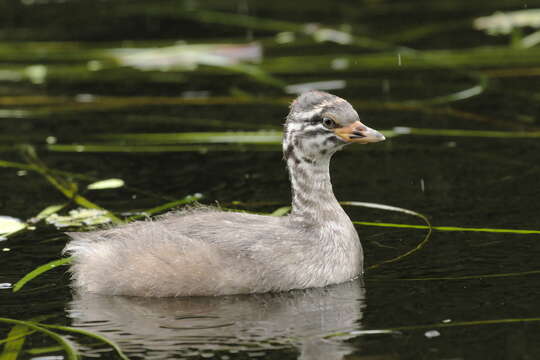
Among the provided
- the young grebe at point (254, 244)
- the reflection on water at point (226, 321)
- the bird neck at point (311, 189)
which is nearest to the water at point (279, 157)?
the reflection on water at point (226, 321)

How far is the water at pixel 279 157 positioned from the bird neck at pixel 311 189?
0.60 m

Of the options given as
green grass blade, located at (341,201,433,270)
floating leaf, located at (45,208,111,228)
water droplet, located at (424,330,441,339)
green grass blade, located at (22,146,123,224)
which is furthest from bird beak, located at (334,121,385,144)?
floating leaf, located at (45,208,111,228)

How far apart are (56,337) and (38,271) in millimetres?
1300

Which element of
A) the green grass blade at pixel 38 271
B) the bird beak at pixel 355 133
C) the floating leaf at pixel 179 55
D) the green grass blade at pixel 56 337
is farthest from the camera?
the floating leaf at pixel 179 55

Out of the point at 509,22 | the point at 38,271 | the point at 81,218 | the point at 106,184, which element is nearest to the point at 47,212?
the point at 81,218

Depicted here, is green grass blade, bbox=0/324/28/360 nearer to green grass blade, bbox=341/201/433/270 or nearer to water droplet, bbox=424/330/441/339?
water droplet, bbox=424/330/441/339

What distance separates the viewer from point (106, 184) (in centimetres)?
1238

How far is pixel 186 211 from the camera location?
32.2 feet

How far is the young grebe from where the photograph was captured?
9141 mm

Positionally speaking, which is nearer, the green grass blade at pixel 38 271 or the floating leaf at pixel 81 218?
the green grass blade at pixel 38 271

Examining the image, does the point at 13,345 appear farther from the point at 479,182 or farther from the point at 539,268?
the point at 479,182

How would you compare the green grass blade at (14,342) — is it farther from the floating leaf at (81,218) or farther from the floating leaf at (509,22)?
the floating leaf at (509,22)

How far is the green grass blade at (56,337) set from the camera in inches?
312

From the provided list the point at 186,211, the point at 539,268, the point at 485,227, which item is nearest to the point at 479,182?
the point at 485,227
